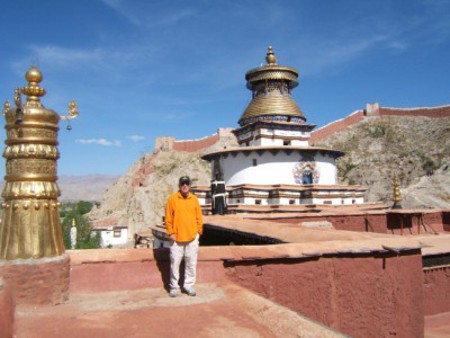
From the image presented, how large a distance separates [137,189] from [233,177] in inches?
1449

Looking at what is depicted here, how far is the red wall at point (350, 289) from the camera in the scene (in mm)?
5477

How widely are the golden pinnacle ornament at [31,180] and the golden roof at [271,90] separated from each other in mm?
22983

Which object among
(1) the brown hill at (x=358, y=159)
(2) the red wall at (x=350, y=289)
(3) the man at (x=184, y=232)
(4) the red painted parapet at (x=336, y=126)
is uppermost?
(4) the red painted parapet at (x=336, y=126)

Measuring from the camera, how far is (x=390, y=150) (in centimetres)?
Result: 5506

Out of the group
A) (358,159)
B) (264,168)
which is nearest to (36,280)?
(264,168)

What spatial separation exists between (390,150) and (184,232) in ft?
182

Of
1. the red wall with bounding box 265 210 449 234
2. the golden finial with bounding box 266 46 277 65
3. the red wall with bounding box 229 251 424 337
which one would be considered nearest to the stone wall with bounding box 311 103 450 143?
the golden finial with bounding box 266 46 277 65

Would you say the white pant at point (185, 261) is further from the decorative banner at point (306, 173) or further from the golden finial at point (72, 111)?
the decorative banner at point (306, 173)

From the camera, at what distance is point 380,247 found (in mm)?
5895

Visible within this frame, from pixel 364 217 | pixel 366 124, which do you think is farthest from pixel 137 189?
pixel 364 217

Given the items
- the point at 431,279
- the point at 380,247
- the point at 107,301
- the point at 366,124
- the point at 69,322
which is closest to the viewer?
the point at 69,322

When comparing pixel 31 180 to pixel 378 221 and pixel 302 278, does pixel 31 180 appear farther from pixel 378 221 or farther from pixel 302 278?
pixel 378 221

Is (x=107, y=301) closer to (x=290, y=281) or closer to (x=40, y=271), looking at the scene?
(x=40, y=271)

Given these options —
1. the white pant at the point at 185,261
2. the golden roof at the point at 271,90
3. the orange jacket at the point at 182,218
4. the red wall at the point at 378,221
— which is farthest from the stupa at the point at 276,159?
the white pant at the point at 185,261
